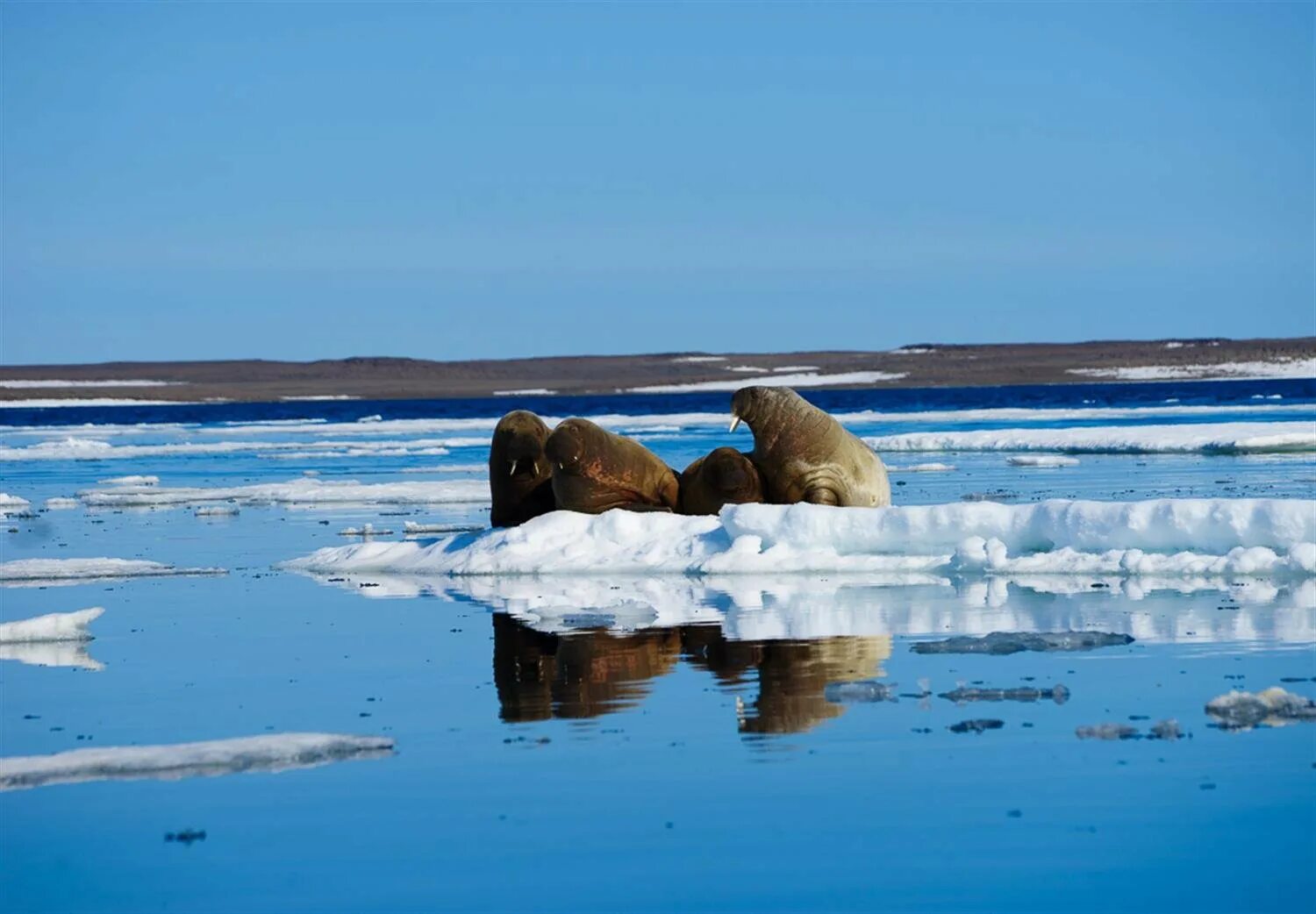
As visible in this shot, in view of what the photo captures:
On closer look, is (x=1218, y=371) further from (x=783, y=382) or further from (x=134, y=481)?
(x=134, y=481)

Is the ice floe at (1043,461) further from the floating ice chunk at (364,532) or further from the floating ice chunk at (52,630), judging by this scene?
the floating ice chunk at (52,630)

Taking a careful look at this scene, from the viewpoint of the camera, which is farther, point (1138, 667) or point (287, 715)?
point (1138, 667)

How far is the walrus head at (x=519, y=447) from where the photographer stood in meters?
13.4

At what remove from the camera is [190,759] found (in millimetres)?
6184

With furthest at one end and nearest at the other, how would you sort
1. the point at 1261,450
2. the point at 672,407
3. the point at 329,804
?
the point at 672,407, the point at 1261,450, the point at 329,804

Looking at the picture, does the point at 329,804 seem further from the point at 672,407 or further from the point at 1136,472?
the point at 672,407

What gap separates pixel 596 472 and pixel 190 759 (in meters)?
6.79

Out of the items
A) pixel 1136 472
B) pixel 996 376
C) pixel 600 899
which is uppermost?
pixel 996 376

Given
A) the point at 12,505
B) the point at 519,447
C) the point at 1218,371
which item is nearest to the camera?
the point at 519,447

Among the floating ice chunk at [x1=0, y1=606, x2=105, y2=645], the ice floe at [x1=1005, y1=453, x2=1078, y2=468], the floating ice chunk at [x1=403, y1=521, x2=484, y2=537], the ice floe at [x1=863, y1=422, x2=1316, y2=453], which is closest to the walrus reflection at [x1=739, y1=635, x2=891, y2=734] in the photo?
the floating ice chunk at [x1=0, y1=606, x2=105, y2=645]

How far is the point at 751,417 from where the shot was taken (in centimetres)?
1282

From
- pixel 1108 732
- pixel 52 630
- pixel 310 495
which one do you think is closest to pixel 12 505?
pixel 310 495

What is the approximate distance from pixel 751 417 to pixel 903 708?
620 centimetres

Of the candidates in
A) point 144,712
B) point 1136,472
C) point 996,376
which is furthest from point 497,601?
point 996,376
